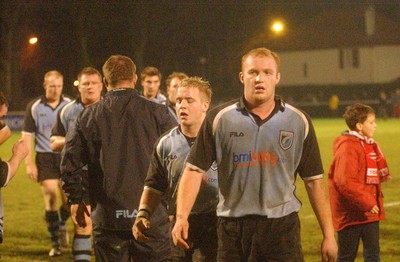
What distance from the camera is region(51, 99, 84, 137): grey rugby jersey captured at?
8711 millimetres

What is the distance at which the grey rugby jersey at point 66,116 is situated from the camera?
8.71m

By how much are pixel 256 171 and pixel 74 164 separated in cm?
175

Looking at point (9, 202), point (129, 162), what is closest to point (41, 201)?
point (9, 202)

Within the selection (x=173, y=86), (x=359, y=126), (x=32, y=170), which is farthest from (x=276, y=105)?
(x=32, y=170)

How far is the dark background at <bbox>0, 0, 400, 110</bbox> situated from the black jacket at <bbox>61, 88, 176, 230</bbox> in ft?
147

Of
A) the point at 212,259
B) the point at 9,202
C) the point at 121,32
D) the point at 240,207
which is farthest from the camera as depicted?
the point at 121,32

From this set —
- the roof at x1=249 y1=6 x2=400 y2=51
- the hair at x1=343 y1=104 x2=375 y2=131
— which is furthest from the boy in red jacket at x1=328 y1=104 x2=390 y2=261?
the roof at x1=249 y1=6 x2=400 y2=51

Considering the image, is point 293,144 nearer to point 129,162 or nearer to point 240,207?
point 240,207

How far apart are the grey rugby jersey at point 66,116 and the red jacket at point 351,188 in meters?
3.03

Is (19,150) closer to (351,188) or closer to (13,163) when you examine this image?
(13,163)

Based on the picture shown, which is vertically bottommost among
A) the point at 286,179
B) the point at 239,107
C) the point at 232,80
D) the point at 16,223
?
the point at 16,223

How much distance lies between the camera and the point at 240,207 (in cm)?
459

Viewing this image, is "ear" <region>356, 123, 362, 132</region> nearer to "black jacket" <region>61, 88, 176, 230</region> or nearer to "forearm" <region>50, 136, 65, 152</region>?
"black jacket" <region>61, 88, 176, 230</region>

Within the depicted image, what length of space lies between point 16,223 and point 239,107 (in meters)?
8.52
